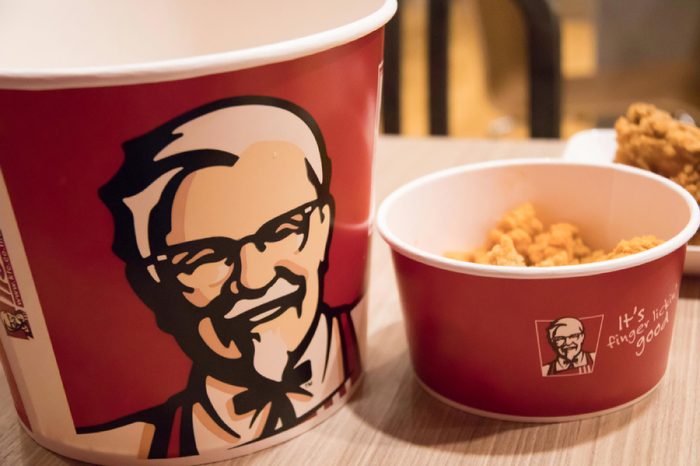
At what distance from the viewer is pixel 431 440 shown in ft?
1.40

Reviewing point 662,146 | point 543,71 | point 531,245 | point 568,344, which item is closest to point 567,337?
point 568,344

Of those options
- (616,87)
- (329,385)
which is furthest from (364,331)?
(616,87)

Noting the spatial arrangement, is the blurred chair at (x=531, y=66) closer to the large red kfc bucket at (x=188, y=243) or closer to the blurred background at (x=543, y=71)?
the blurred background at (x=543, y=71)

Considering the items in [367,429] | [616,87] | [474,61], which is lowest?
[474,61]

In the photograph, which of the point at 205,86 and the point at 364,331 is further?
the point at 364,331

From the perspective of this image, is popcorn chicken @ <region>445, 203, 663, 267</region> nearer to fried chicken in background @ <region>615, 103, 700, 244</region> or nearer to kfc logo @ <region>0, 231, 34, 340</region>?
fried chicken in background @ <region>615, 103, 700, 244</region>

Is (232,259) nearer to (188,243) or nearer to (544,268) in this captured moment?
(188,243)

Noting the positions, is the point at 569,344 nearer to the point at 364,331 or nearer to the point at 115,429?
the point at 364,331

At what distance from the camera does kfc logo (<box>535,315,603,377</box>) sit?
0.40m

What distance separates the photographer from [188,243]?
359 millimetres

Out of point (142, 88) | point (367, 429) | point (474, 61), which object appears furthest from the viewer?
point (474, 61)

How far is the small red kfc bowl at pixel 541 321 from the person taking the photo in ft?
1.31

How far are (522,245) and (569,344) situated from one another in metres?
0.10

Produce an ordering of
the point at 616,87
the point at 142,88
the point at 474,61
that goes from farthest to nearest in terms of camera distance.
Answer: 1. the point at 474,61
2. the point at 616,87
3. the point at 142,88
